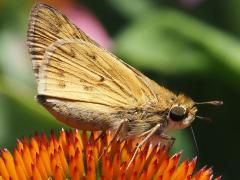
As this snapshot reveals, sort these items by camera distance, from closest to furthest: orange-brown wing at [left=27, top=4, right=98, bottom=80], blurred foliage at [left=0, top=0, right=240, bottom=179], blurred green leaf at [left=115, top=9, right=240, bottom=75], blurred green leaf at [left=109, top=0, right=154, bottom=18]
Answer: orange-brown wing at [left=27, top=4, right=98, bottom=80], blurred green leaf at [left=115, top=9, right=240, bottom=75], blurred foliage at [left=0, top=0, right=240, bottom=179], blurred green leaf at [left=109, top=0, right=154, bottom=18]

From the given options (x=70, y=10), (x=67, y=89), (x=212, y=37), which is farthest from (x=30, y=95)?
(x=67, y=89)

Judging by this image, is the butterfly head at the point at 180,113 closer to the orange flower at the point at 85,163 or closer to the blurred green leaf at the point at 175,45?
the orange flower at the point at 85,163

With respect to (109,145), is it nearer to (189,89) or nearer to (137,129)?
(137,129)

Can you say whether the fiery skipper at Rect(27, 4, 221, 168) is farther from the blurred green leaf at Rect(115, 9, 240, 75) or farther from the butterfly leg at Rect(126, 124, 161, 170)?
the blurred green leaf at Rect(115, 9, 240, 75)

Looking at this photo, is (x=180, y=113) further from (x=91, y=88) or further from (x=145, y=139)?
(x=91, y=88)

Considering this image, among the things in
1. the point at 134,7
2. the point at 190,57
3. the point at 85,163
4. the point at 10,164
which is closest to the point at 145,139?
the point at 85,163

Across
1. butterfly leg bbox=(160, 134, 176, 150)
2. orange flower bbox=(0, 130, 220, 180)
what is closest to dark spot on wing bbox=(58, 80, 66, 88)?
orange flower bbox=(0, 130, 220, 180)
